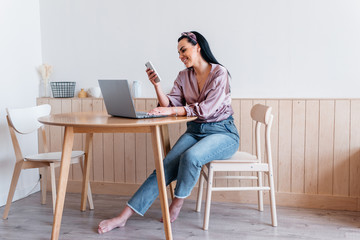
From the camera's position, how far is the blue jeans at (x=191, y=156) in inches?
83.1

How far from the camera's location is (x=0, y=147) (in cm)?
269

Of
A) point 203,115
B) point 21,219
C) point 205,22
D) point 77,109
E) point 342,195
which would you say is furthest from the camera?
point 77,109

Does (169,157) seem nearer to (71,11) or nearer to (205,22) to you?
(205,22)

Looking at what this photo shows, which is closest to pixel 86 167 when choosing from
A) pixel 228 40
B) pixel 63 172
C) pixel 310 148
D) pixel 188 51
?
pixel 63 172

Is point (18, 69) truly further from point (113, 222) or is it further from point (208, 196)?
point (208, 196)

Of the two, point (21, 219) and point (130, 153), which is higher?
point (130, 153)

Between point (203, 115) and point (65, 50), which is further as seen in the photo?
point (65, 50)

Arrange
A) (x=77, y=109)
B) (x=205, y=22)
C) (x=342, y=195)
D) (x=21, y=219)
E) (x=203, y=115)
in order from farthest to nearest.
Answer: (x=77, y=109), (x=205, y=22), (x=342, y=195), (x=21, y=219), (x=203, y=115)

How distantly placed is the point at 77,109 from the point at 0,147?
60 cm

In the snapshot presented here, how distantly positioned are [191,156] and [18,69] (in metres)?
1.55

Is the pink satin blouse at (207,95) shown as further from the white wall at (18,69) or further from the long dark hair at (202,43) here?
the white wall at (18,69)

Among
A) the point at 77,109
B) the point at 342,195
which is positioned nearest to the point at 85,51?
the point at 77,109

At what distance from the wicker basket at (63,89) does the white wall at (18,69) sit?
19 centimetres

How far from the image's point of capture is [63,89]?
2.97 meters
